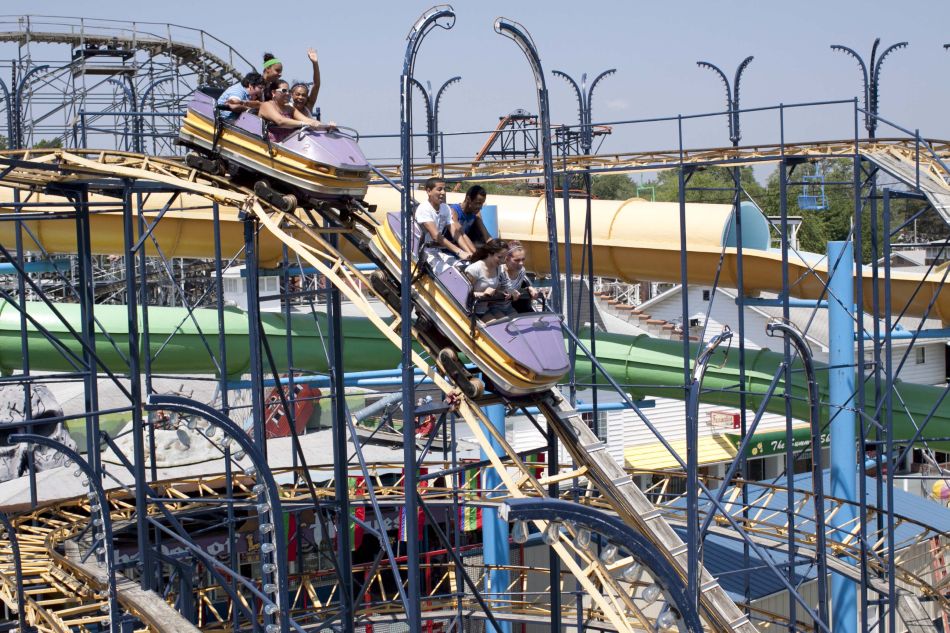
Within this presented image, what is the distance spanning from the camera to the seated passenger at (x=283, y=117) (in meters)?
10.4

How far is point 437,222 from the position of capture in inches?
371

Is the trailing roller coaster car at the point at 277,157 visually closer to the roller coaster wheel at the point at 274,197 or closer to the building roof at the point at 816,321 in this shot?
the roller coaster wheel at the point at 274,197

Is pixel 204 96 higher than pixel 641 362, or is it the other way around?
pixel 204 96

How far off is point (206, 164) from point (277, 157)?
937 mm

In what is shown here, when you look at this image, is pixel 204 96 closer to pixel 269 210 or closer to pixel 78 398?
pixel 269 210

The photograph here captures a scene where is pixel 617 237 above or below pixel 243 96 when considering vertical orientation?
below

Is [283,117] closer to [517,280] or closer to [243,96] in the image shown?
[243,96]

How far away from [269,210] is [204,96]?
1.33 metres

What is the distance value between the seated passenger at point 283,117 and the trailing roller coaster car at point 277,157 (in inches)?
2.1

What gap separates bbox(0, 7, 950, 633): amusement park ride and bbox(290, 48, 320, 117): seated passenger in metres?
0.52

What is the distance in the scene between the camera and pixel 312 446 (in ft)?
63.1

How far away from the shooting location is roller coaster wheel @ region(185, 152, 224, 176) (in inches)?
425

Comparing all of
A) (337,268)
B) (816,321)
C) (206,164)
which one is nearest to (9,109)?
(206,164)

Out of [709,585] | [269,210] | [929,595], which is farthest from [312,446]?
[709,585]
